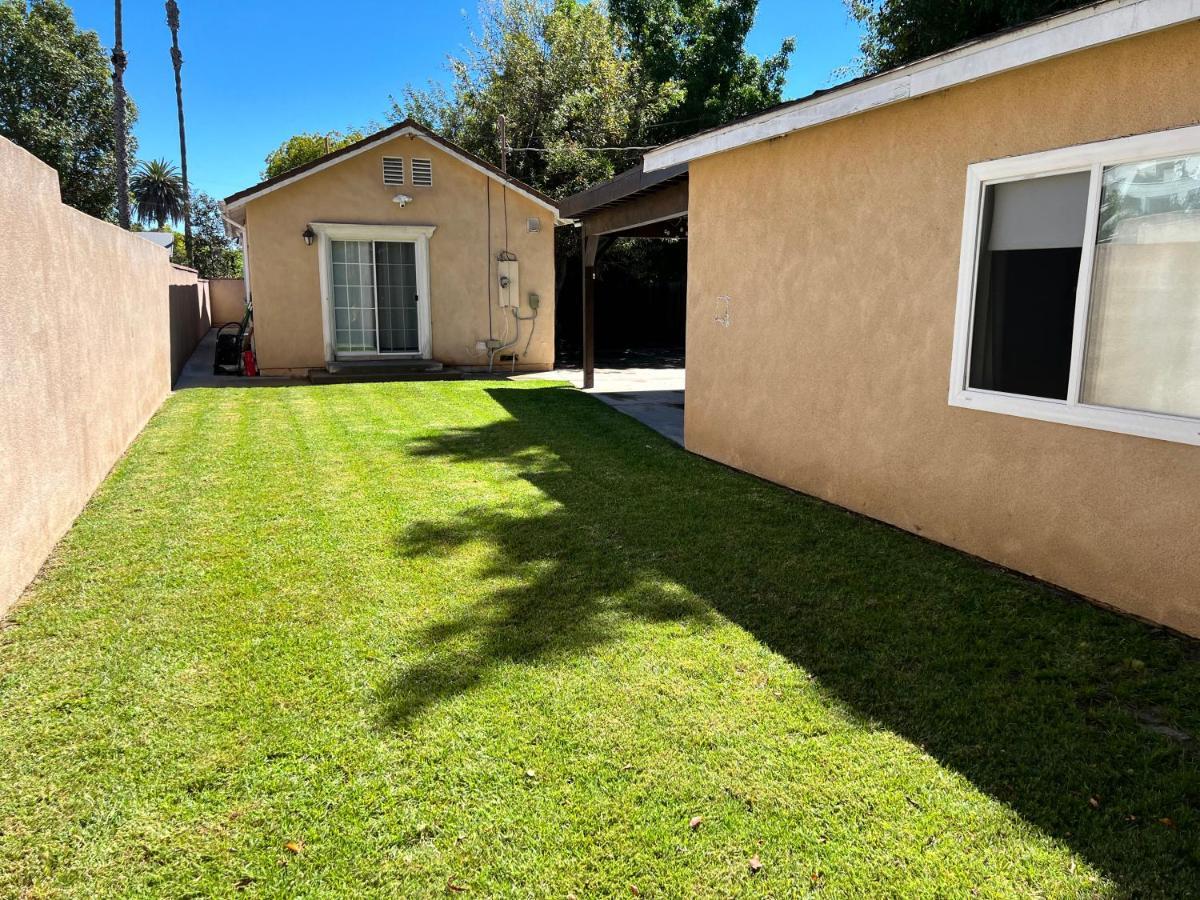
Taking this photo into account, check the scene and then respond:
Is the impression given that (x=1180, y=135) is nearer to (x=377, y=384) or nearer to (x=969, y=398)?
(x=969, y=398)

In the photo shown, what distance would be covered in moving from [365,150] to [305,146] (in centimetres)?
1989

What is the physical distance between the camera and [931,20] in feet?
45.0

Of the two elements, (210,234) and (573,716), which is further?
(210,234)

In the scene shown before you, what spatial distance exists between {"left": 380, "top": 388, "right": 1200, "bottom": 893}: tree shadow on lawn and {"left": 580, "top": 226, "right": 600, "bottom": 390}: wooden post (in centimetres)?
703

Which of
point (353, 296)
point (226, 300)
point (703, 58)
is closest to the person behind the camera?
point (353, 296)

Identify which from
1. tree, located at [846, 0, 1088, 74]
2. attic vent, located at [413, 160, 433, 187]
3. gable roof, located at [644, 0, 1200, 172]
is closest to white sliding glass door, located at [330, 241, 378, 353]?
attic vent, located at [413, 160, 433, 187]

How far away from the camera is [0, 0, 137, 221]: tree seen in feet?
96.7

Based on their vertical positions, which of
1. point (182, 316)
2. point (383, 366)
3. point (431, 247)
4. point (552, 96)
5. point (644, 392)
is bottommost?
point (644, 392)

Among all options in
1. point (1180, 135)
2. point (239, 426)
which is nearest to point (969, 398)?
point (1180, 135)

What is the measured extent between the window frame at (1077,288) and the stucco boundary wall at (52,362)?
202 inches

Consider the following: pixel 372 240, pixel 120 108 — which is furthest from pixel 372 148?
pixel 120 108

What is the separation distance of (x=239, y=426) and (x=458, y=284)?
668cm

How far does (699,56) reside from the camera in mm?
24000

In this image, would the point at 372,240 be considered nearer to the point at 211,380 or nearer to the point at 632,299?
the point at 211,380
